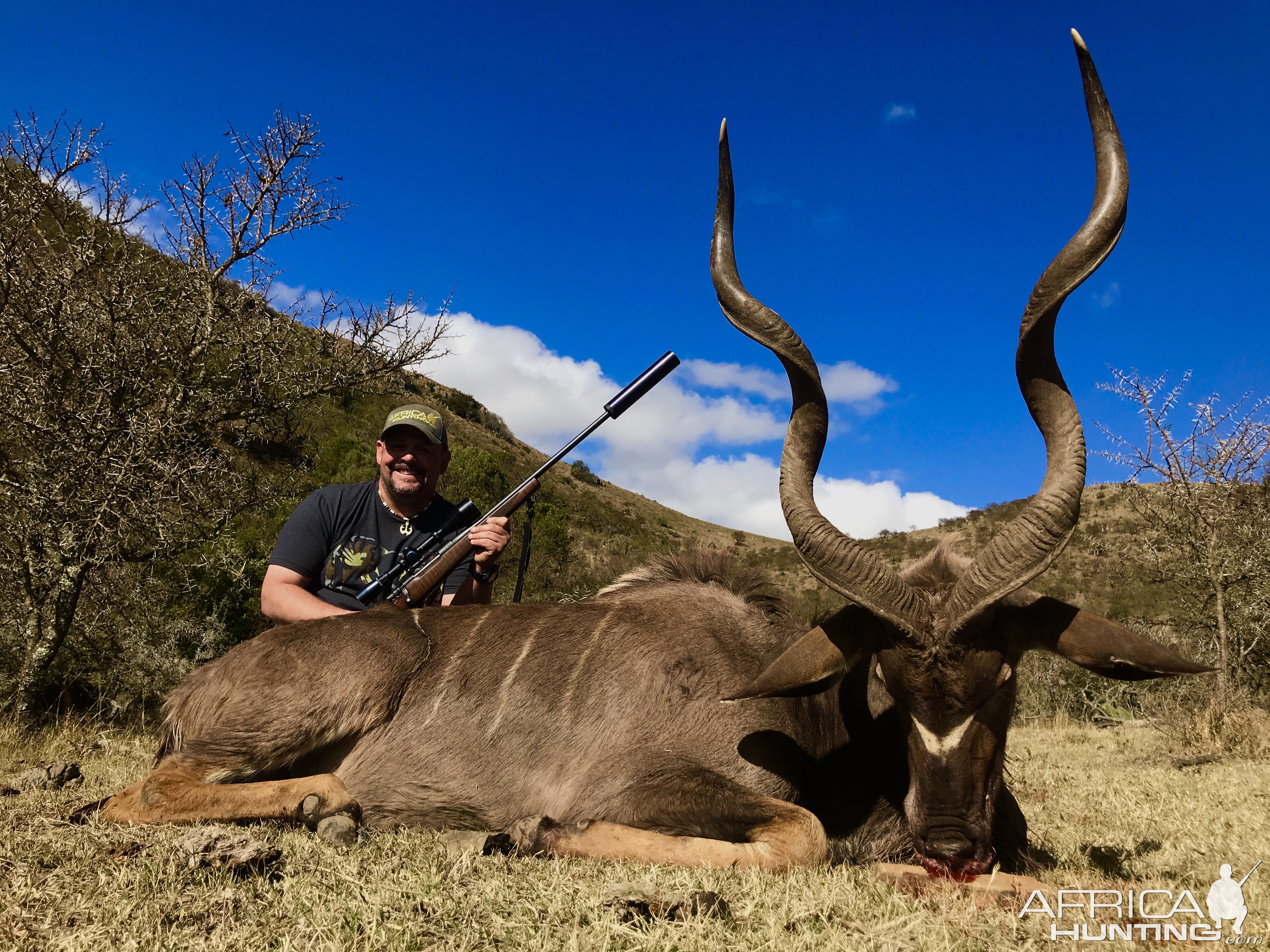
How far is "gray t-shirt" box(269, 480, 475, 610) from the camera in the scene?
18.1 feet

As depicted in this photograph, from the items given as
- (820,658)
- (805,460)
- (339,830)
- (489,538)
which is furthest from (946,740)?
(489,538)

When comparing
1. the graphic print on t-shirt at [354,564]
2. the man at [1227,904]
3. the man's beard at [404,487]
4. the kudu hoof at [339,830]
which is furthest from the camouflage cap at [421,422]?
the man at [1227,904]

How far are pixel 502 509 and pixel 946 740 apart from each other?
338cm

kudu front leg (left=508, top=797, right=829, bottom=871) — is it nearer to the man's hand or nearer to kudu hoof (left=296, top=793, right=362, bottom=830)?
kudu hoof (left=296, top=793, right=362, bottom=830)

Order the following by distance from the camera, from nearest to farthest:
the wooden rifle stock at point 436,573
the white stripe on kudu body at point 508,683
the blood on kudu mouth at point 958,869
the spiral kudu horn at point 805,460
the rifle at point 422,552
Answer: the blood on kudu mouth at point 958,869
the spiral kudu horn at point 805,460
the white stripe on kudu body at point 508,683
the wooden rifle stock at point 436,573
the rifle at point 422,552

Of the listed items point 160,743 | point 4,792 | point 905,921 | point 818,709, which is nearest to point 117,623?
point 4,792

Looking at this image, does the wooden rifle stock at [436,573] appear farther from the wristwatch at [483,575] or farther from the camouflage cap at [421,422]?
the camouflage cap at [421,422]

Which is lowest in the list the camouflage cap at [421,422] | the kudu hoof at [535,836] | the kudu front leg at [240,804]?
the kudu front leg at [240,804]

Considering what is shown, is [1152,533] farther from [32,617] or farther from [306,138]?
[32,617]

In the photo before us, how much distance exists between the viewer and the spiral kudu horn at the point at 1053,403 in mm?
3160

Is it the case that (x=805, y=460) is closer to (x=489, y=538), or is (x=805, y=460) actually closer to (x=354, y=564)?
(x=489, y=538)

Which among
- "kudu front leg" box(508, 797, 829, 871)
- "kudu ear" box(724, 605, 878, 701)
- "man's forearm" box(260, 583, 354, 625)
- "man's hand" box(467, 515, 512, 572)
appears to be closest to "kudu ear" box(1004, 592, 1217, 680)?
"kudu ear" box(724, 605, 878, 701)

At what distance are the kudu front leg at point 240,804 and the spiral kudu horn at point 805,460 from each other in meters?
2.33

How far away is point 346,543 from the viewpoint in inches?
226
